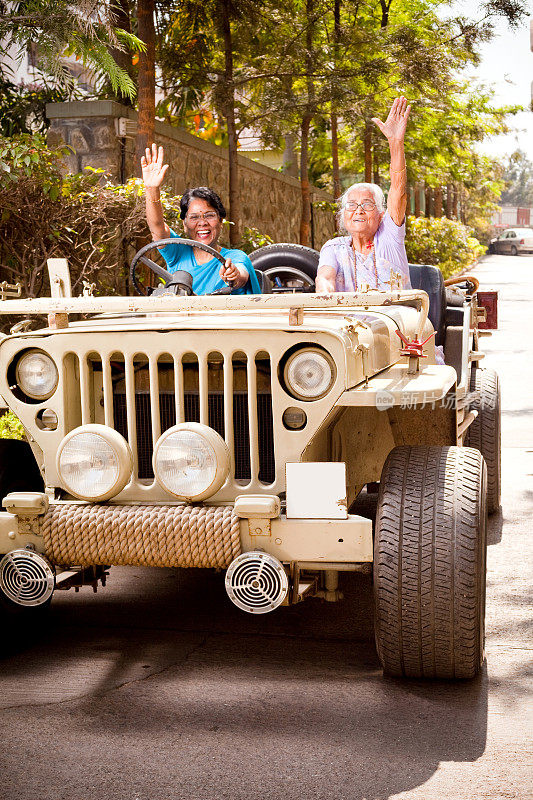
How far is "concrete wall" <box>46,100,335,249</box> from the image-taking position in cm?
1036

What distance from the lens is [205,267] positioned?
18.0ft

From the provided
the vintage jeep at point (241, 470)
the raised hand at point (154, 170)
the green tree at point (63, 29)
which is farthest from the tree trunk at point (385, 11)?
the vintage jeep at point (241, 470)

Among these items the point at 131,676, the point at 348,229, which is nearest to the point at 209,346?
the point at 131,676

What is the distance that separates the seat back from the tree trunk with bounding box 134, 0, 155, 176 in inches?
153

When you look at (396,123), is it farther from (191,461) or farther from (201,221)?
(191,461)

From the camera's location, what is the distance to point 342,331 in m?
3.81

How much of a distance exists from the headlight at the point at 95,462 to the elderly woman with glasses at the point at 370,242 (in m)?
2.13

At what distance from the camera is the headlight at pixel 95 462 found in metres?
3.85

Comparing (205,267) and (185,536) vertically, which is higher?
(205,267)

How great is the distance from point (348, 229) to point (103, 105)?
5.23m

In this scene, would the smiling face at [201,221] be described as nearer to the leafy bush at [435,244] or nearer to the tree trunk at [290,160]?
the tree trunk at [290,160]

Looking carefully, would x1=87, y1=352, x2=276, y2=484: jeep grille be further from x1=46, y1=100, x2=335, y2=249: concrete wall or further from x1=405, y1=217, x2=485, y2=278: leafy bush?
x1=405, y1=217, x2=485, y2=278: leafy bush

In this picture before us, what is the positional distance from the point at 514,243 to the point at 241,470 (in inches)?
2303

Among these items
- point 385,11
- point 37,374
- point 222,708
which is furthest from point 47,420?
point 385,11
